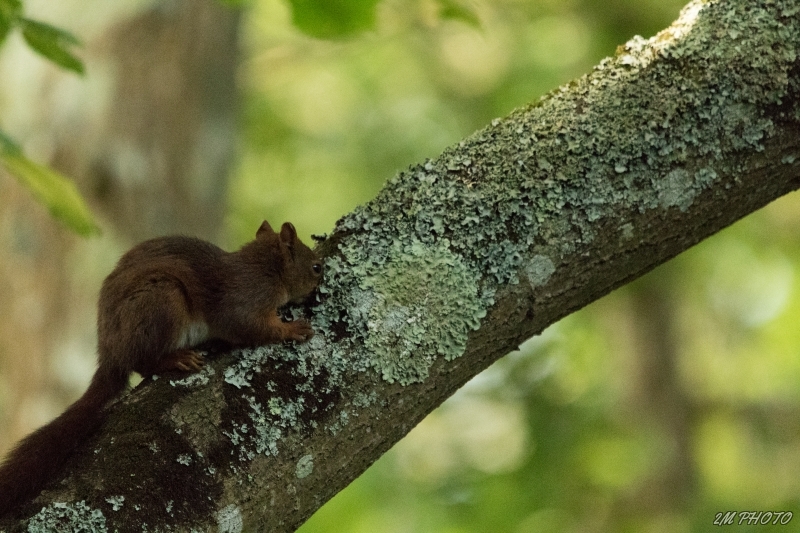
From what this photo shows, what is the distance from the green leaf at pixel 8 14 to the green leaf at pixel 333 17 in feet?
2.29

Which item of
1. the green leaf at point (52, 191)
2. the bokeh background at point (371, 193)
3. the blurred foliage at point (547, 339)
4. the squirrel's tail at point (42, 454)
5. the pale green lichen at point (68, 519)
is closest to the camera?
the pale green lichen at point (68, 519)

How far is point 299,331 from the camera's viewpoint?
6.39 feet

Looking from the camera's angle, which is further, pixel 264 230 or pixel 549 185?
pixel 264 230

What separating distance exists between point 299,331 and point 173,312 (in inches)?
27.5

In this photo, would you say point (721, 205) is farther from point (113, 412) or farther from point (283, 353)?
point (113, 412)

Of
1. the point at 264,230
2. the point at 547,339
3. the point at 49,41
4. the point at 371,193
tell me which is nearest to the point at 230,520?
the point at 49,41

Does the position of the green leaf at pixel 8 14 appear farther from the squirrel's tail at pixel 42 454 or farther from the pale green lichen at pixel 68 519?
the pale green lichen at pixel 68 519

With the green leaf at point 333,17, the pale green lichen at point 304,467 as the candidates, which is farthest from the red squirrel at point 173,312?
the green leaf at point 333,17

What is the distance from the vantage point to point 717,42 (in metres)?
2.08

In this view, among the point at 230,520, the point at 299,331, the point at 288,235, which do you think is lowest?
the point at 230,520

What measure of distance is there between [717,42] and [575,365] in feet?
15.8

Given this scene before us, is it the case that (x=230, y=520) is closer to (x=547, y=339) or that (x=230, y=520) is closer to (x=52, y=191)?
(x=52, y=191)

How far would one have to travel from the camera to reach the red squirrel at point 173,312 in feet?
6.18

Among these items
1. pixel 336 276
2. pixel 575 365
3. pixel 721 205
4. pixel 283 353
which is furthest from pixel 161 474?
pixel 575 365
